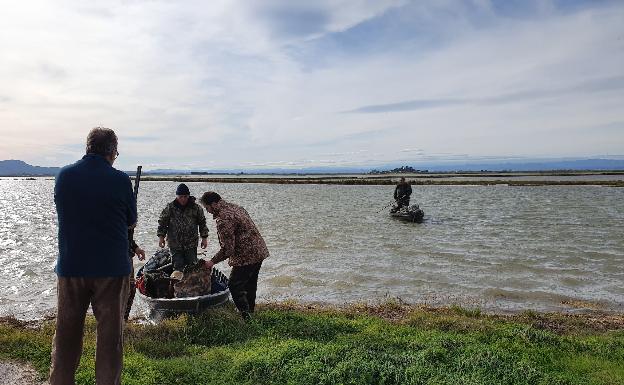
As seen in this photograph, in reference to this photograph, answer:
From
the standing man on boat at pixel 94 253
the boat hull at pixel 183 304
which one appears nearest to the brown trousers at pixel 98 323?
the standing man on boat at pixel 94 253

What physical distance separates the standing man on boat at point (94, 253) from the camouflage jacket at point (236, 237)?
3.64 m

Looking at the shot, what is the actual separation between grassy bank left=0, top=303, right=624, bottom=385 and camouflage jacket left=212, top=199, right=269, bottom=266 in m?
1.20

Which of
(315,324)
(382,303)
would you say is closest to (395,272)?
(382,303)

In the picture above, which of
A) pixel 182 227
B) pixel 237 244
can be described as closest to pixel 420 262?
pixel 182 227

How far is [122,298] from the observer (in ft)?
15.9

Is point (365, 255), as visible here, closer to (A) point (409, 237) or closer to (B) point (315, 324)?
(A) point (409, 237)

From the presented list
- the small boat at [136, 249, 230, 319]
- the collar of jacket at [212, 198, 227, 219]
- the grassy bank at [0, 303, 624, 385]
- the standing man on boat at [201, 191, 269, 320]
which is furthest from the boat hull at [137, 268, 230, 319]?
the collar of jacket at [212, 198, 227, 219]

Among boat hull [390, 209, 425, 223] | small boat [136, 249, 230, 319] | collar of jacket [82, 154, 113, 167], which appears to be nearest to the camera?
collar of jacket [82, 154, 113, 167]

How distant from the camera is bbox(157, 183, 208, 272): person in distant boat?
10195 millimetres

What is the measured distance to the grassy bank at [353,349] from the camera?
654cm

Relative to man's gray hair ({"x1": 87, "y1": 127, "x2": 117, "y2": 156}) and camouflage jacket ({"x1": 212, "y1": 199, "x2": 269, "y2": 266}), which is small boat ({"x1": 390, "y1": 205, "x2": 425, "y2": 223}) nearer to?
camouflage jacket ({"x1": 212, "y1": 199, "x2": 269, "y2": 266})

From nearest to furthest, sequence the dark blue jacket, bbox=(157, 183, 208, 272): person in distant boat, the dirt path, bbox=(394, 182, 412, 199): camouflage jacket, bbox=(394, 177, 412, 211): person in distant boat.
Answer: the dark blue jacket
the dirt path
bbox=(157, 183, 208, 272): person in distant boat
bbox=(394, 182, 412, 199): camouflage jacket
bbox=(394, 177, 412, 211): person in distant boat

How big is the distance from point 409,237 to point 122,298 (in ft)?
70.4

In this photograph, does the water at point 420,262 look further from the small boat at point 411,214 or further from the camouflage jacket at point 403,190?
the camouflage jacket at point 403,190
